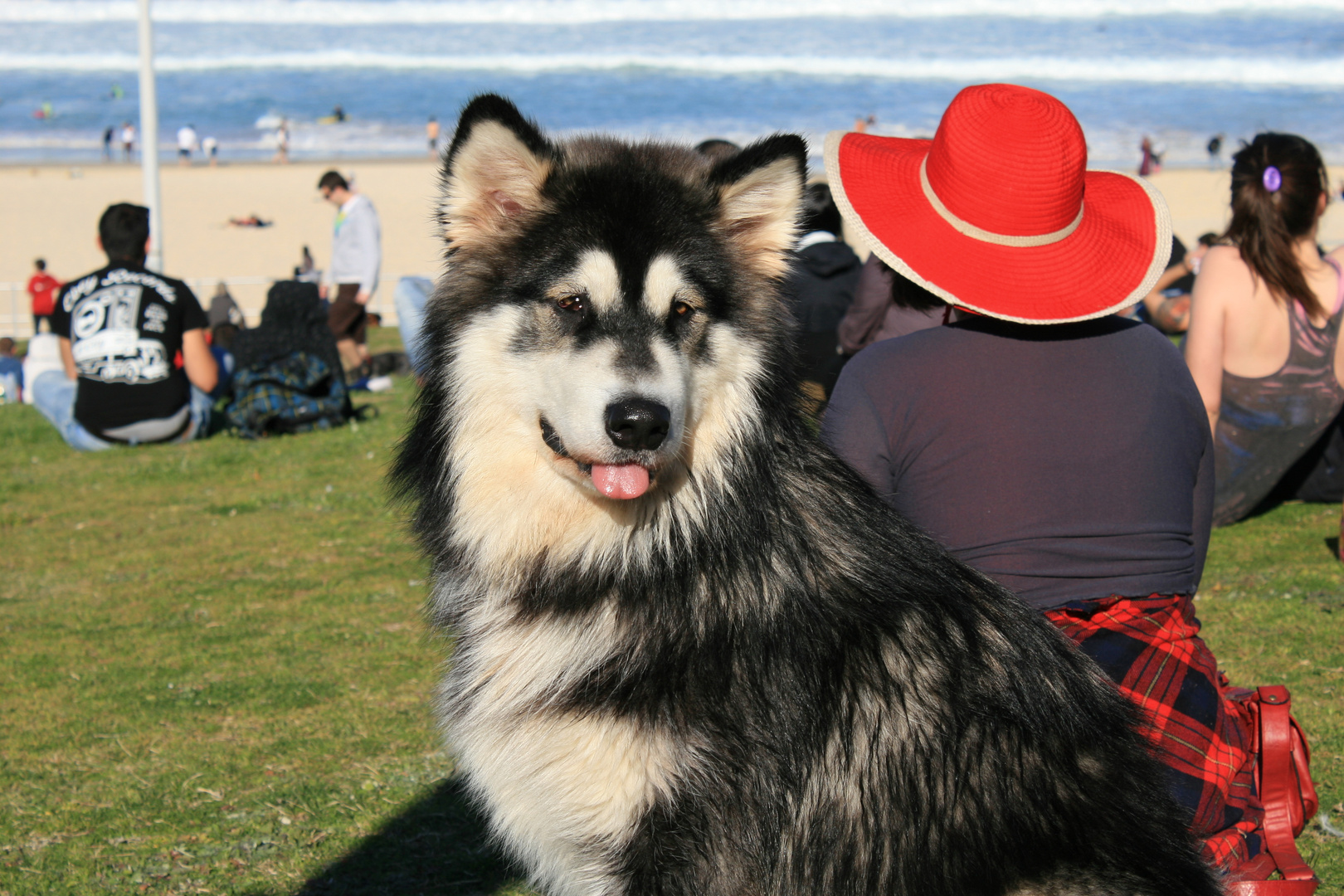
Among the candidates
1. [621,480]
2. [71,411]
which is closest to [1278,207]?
[621,480]

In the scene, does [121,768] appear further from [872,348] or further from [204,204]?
[204,204]

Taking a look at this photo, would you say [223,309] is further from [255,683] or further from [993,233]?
[993,233]

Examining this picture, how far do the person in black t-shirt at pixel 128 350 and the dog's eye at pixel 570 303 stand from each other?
313 inches

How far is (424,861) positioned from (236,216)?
33.4m

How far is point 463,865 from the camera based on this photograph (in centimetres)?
362

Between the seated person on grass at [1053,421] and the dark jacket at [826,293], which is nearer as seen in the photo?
the seated person on grass at [1053,421]

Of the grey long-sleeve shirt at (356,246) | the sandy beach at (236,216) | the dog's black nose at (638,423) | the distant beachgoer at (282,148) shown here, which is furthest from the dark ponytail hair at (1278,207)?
the distant beachgoer at (282,148)

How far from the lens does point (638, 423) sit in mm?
2498

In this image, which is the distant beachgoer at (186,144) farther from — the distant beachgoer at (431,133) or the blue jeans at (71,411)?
the blue jeans at (71,411)

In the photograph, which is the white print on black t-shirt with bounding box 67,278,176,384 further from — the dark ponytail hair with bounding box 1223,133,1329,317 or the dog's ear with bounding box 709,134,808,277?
the dark ponytail hair with bounding box 1223,133,1329,317

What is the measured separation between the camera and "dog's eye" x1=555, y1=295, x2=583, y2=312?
9.04 feet

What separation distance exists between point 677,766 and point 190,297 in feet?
28.8

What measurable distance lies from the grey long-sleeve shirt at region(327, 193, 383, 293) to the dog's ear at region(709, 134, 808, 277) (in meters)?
11.4

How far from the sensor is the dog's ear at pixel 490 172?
2654 millimetres
